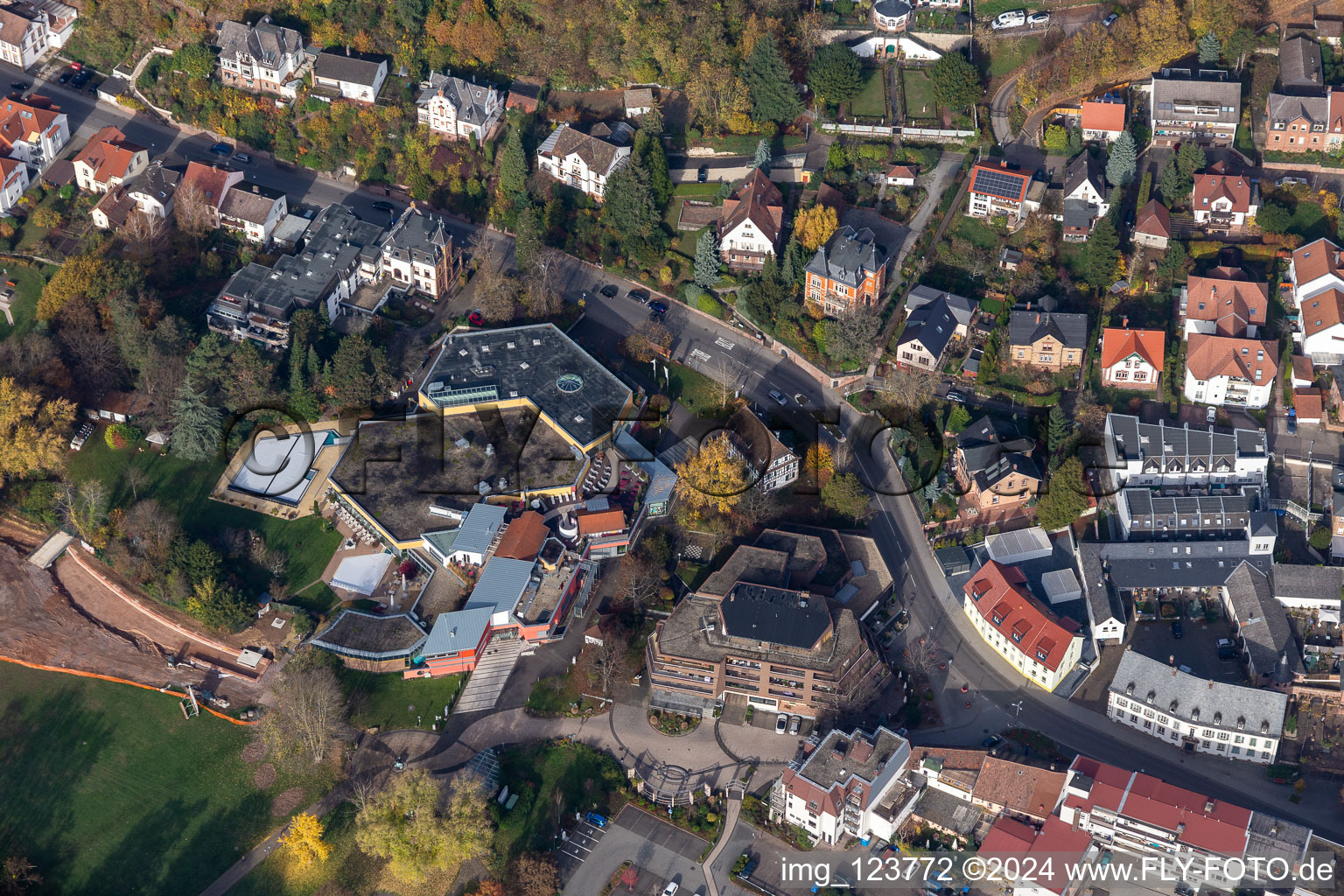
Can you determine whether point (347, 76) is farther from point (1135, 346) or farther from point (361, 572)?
point (1135, 346)

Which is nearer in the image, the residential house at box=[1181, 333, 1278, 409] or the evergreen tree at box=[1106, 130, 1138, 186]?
the residential house at box=[1181, 333, 1278, 409]

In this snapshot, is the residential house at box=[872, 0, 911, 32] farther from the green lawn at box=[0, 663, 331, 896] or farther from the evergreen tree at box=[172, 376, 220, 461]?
the green lawn at box=[0, 663, 331, 896]

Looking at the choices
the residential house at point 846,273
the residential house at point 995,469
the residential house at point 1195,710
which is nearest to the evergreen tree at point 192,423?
the residential house at point 846,273

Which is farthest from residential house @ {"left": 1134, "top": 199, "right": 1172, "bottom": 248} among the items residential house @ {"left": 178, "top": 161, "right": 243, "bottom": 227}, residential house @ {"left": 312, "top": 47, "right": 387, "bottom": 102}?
residential house @ {"left": 178, "top": 161, "right": 243, "bottom": 227}

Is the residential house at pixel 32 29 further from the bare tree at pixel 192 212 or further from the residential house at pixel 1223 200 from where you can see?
the residential house at pixel 1223 200

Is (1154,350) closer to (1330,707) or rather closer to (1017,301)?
(1017,301)
